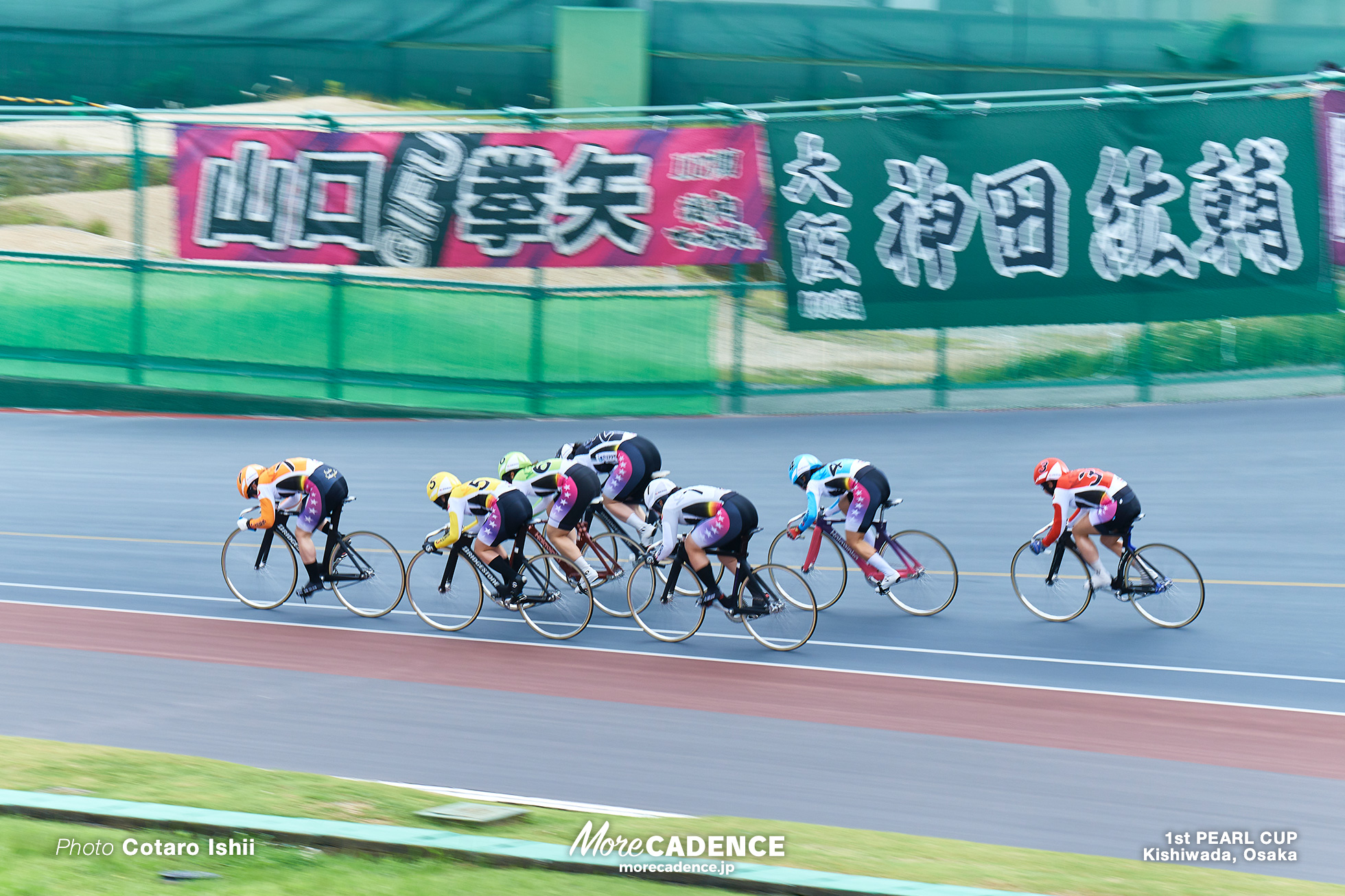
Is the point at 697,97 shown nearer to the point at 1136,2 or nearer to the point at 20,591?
the point at 1136,2

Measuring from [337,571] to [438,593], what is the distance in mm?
816

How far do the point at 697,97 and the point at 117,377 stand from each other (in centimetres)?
1193

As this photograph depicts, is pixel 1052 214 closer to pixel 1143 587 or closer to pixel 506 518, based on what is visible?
pixel 1143 587

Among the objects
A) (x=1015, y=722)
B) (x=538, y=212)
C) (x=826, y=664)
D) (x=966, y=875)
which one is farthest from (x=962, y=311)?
(x=966, y=875)

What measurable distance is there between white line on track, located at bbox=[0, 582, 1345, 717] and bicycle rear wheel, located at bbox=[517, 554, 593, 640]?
21 centimetres

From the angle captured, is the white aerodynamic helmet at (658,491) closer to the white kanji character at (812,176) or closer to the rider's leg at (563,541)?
the rider's leg at (563,541)

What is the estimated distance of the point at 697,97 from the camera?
85.4 ft

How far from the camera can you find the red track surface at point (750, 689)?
7.53 metres

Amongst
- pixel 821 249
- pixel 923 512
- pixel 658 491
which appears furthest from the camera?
pixel 821 249

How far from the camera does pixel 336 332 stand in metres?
19.2

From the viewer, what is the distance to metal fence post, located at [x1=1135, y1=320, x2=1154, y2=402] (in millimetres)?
17344

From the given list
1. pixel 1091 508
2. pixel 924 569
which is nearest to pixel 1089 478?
pixel 1091 508

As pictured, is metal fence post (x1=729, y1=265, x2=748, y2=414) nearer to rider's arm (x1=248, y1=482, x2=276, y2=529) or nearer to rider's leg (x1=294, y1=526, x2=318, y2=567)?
rider's leg (x1=294, y1=526, x2=318, y2=567)

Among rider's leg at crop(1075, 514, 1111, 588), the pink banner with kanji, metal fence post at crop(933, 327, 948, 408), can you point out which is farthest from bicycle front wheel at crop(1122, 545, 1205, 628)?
the pink banner with kanji
